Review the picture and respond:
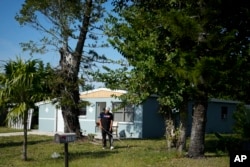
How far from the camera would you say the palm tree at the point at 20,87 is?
14.0 metres

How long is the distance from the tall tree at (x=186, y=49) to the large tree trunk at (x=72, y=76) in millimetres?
6403

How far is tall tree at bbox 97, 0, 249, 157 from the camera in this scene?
12508 mm

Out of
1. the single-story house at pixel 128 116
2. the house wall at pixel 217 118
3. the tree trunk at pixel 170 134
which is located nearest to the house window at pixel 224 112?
the house wall at pixel 217 118

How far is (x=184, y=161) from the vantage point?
1309cm

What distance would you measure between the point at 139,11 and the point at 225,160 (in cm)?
582

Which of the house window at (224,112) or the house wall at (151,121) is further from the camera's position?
the house window at (224,112)

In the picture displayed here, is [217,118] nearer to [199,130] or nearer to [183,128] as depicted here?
[183,128]

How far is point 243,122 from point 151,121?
36.8ft

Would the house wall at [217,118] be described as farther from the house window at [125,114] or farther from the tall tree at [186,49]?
the tall tree at [186,49]

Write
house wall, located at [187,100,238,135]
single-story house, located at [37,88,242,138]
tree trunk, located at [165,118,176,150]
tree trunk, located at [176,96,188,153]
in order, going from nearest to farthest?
tree trunk, located at [176,96,188,153] < tree trunk, located at [165,118,176,150] < single-story house, located at [37,88,242,138] < house wall, located at [187,100,238,135]

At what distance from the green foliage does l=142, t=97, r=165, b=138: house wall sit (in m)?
10.1

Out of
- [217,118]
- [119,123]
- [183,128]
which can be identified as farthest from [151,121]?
[183,128]

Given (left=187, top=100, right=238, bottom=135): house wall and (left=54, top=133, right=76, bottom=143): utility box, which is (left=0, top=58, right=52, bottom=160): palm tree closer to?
(left=54, top=133, right=76, bottom=143): utility box

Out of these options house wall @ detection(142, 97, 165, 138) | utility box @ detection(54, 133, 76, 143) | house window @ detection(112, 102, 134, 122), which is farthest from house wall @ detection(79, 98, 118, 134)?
utility box @ detection(54, 133, 76, 143)
